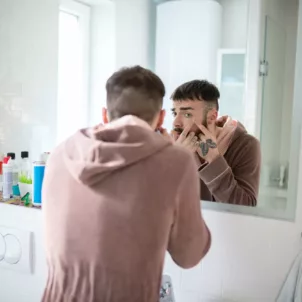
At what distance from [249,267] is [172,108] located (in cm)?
55

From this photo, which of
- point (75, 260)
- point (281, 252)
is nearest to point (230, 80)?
point (281, 252)

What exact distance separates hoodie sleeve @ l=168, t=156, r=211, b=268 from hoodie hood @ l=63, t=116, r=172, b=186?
0.09m

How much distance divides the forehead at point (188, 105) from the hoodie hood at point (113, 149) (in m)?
0.47

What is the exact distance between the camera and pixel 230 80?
129cm

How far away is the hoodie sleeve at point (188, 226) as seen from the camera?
896 millimetres

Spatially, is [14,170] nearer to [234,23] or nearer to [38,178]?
[38,178]

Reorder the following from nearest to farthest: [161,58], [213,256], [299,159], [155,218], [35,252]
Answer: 1. [155,218]
2. [299,159]
3. [213,256]
4. [161,58]
5. [35,252]

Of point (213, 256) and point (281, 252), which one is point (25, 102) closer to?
point (213, 256)

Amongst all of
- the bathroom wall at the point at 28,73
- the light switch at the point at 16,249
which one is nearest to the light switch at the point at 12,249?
the light switch at the point at 16,249

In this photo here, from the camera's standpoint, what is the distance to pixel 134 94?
94 cm

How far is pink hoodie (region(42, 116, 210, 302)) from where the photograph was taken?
86 centimetres

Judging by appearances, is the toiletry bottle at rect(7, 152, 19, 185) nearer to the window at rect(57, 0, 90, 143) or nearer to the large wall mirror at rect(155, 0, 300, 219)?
the window at rect(57, 0, 90, 143)

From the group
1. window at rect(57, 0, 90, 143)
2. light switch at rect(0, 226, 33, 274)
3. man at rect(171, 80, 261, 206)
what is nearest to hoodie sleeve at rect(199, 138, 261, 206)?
man at rect(171, 80, 261, 206)

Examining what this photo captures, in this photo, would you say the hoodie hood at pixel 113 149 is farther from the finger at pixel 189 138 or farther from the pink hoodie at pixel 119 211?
the finger at pixel 189 138
